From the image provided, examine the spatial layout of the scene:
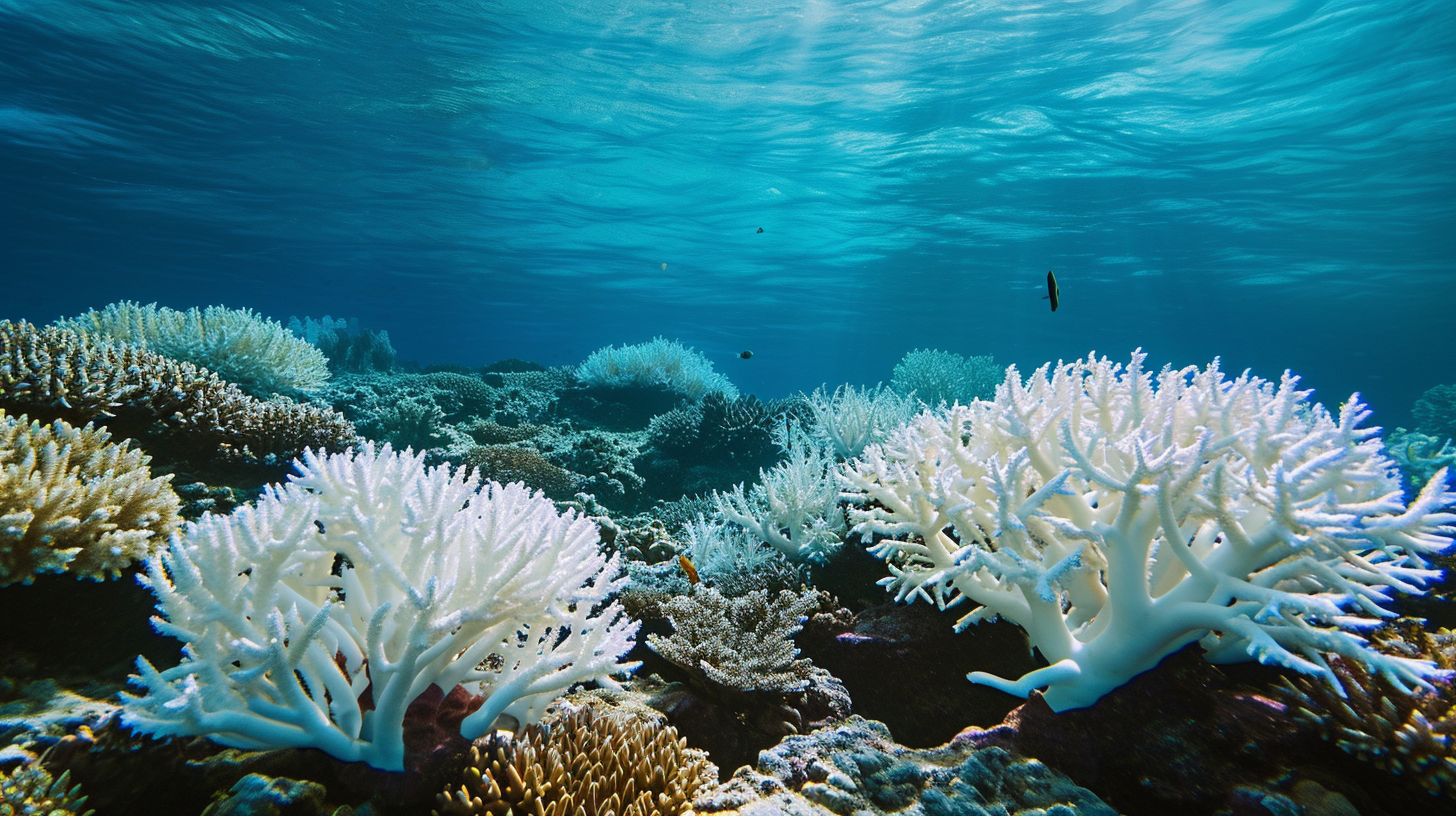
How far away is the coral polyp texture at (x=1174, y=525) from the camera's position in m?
2.06

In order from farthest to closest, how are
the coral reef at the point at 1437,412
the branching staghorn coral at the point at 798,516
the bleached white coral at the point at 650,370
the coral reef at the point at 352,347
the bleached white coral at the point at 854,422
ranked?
the coral reef at the point at 1437,412 → the coral reef at the point at 352,347 → the bleached white coral at the point at 650,370 → the bleached white coral at the point at 854,422 → the branching staghorn coral at the point at 798,516

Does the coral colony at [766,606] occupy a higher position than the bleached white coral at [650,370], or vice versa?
the bleached white coral at [650,370]

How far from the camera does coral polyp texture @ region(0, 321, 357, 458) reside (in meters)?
4.32

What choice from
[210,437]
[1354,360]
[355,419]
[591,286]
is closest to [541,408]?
[355,419]

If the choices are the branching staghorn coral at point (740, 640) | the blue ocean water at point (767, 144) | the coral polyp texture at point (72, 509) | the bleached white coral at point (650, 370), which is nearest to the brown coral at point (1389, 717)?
the branching staghorn coral at point (740, 640)

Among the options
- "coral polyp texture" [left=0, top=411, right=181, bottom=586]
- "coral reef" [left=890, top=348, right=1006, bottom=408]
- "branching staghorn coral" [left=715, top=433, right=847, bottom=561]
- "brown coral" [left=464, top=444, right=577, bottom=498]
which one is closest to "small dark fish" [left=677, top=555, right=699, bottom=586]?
"branching staghorn coral" [left=715, top=433, right=847, bottom=561]

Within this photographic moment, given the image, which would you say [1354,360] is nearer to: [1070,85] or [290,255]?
[1070,85]

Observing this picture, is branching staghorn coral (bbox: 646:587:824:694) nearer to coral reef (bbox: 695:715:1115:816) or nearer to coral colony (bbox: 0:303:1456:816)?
coral colony (bbox: 0:303:1456:816)

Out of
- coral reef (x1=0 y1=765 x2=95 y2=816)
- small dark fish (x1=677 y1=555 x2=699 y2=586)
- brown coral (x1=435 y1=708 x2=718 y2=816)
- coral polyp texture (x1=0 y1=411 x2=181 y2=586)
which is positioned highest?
coral polyp texture (x1=0 y1=411 x2=181 y2=586)

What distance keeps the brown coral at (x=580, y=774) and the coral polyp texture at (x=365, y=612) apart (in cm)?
17

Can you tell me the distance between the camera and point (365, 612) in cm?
236

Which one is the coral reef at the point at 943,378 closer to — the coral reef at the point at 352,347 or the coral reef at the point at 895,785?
the coral reef at the point at 895,785

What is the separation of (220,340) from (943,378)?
1372cm

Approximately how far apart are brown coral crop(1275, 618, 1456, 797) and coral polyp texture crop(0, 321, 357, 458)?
22.3 feet
